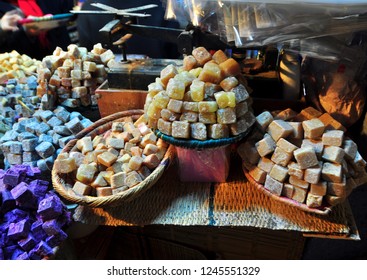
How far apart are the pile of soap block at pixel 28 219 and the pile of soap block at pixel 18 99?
702 millimetres

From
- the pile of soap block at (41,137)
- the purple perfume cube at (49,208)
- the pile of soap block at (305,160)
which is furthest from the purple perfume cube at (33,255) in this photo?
the pile of soap block at (305,160)

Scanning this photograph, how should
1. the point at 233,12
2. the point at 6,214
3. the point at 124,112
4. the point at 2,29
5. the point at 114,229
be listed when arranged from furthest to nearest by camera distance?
the point at 2,29
the point at 114,229
the point at 124,112
the point at 6,214
the point at 233,12

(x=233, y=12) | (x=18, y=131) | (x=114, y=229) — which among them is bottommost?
(x=114, y=229)

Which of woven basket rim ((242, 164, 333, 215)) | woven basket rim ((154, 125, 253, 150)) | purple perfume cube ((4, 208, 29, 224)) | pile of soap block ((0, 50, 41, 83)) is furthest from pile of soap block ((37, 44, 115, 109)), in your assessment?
woven basket rim ((242, 164, 333, 215))

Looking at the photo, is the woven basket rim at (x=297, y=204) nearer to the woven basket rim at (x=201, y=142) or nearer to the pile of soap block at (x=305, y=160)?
the pile of soap block at (x=305, y=160)

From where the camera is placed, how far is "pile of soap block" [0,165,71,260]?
1265 millimetres

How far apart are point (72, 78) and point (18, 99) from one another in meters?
0.47

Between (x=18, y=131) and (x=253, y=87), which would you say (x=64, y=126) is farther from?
(x=253, y=87)

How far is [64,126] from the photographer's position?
170 centimetres

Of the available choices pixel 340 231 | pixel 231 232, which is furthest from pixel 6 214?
pixel 340 231

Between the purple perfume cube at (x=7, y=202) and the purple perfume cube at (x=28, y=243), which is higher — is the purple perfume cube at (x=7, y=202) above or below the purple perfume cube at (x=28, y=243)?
above

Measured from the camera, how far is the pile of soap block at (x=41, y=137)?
160 cm

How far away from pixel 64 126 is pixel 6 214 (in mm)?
544

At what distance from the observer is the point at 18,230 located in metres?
1.26
